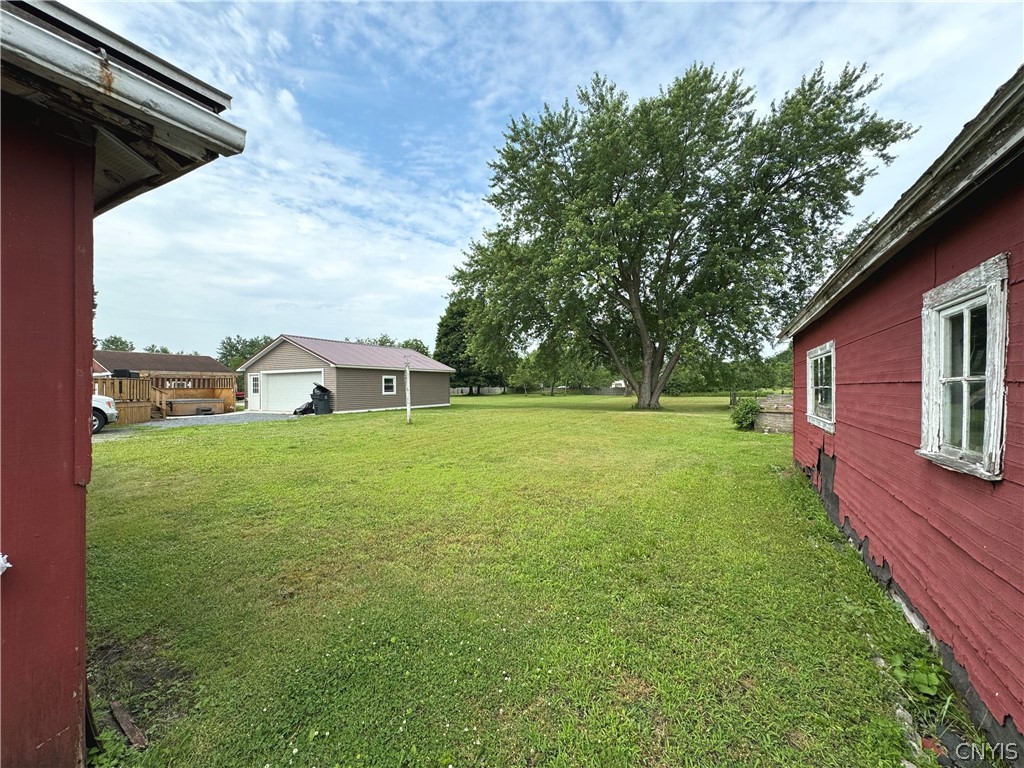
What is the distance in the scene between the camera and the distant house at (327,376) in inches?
661

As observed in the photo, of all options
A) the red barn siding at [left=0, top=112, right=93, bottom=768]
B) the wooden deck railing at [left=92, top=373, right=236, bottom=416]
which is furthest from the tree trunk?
the red barn siding at [left=0, top=112, right=93, bottom=768]

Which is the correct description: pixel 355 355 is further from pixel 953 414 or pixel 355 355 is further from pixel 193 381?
pixel 953 414

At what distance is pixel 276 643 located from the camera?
2.32m

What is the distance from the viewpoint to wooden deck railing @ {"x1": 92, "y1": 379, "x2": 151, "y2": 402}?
1300 cm

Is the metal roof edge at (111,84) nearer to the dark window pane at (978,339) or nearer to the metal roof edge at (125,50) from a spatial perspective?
the metal roof edge at (125,50)

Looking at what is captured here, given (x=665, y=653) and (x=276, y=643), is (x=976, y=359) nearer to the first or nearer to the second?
(x=665, y=653)

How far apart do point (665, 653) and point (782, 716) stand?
1.85 ft

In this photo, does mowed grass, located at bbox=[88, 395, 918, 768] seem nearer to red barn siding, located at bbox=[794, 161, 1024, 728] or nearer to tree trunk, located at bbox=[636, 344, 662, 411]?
red barn siding, located at bbox=[794, 161, 1024, 728]

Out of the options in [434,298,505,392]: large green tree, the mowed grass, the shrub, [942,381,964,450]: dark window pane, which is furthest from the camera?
[434,298,505,392]: large green tree

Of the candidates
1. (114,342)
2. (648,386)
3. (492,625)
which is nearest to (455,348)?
(648,386)

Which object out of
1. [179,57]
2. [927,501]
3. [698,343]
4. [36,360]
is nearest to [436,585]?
[36,360]

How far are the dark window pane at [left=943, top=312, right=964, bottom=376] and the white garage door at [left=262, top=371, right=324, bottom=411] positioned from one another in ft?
58.6
